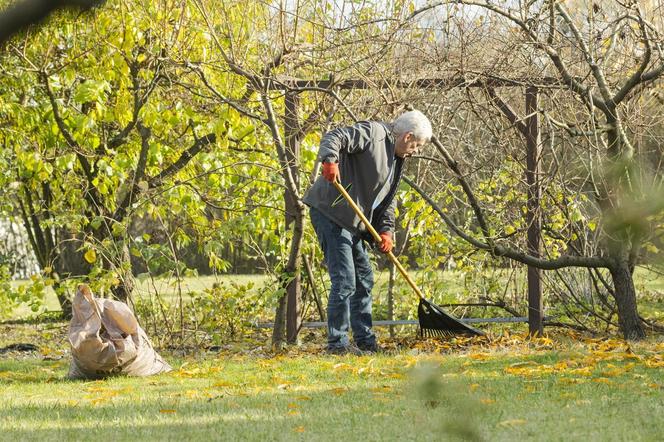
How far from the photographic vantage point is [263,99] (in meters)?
6.49

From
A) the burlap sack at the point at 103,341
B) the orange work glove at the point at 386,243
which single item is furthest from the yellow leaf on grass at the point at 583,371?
the burlap sack at the point at 103,341

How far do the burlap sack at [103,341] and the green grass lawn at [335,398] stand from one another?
0.12m

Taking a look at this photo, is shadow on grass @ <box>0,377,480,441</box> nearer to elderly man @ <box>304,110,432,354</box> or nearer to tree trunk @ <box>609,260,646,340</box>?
elderly man @ <box>304,110,432,354</box>

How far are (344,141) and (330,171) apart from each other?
0.93 feet

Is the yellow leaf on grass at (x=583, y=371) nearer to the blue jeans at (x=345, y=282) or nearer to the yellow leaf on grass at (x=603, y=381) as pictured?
the yellow leaf on grass at (x=603, y=381)

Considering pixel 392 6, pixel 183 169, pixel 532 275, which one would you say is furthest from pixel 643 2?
pixel 183 169

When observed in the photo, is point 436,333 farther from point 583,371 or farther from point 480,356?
point 583,371

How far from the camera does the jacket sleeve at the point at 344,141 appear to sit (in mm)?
5547

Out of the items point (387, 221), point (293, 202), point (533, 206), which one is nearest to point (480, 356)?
point (387, 221)

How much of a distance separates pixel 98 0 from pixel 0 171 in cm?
845

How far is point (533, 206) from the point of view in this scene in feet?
23.1

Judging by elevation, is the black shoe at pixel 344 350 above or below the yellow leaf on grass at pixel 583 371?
above

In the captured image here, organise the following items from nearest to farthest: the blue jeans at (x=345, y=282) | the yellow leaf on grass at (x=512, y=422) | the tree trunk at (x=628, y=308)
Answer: the yellow leaf on grass at (x=512, y=422) → the blue jeans at (x=345, y=282) → the tree trunk at (x=628, y=308)

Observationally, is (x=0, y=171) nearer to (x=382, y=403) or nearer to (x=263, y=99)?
(x=263, y=99)
